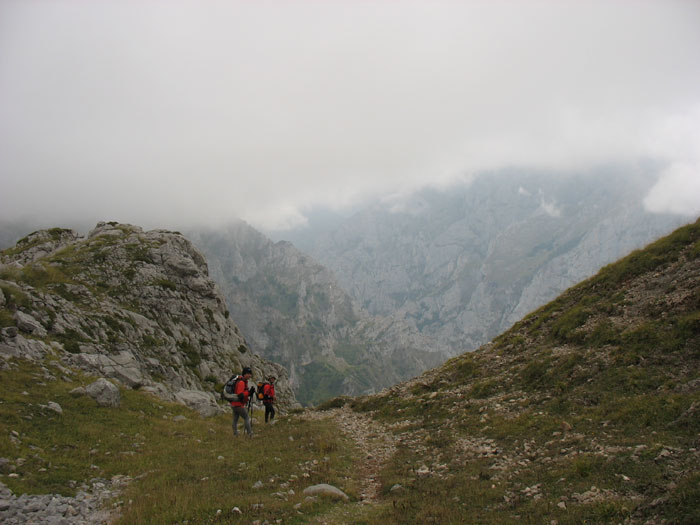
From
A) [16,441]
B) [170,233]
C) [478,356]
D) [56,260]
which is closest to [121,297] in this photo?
[56,260]

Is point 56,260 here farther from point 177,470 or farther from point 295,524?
point 295,524

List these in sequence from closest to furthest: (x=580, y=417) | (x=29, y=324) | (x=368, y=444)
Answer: (x=580, y=417), (x=368, y=444), (x=29, y=324)

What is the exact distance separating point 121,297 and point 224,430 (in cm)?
3521

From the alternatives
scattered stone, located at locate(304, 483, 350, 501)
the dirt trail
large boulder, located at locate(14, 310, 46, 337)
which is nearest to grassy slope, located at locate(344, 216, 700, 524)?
the dirt trail

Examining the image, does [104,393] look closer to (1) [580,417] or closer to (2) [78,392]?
(2) [78,392]

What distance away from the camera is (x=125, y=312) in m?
48.0

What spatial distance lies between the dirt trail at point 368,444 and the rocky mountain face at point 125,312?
535 inches

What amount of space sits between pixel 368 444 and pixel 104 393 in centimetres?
1694

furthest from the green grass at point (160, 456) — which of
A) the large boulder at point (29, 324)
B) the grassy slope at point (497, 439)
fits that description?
the large boulder at point (29, 324)

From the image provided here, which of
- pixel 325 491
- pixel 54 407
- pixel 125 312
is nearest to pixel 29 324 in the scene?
pixel 54 407

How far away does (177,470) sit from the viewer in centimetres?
1633

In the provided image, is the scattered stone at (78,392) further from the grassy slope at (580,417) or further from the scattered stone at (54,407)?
the grassy slope at (580,417)

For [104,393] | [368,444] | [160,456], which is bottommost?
[368,444]

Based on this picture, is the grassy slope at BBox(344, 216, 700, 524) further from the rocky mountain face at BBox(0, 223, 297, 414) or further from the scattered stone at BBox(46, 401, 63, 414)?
the rocky mountain face at BBox(0, 223, 297, 414)
